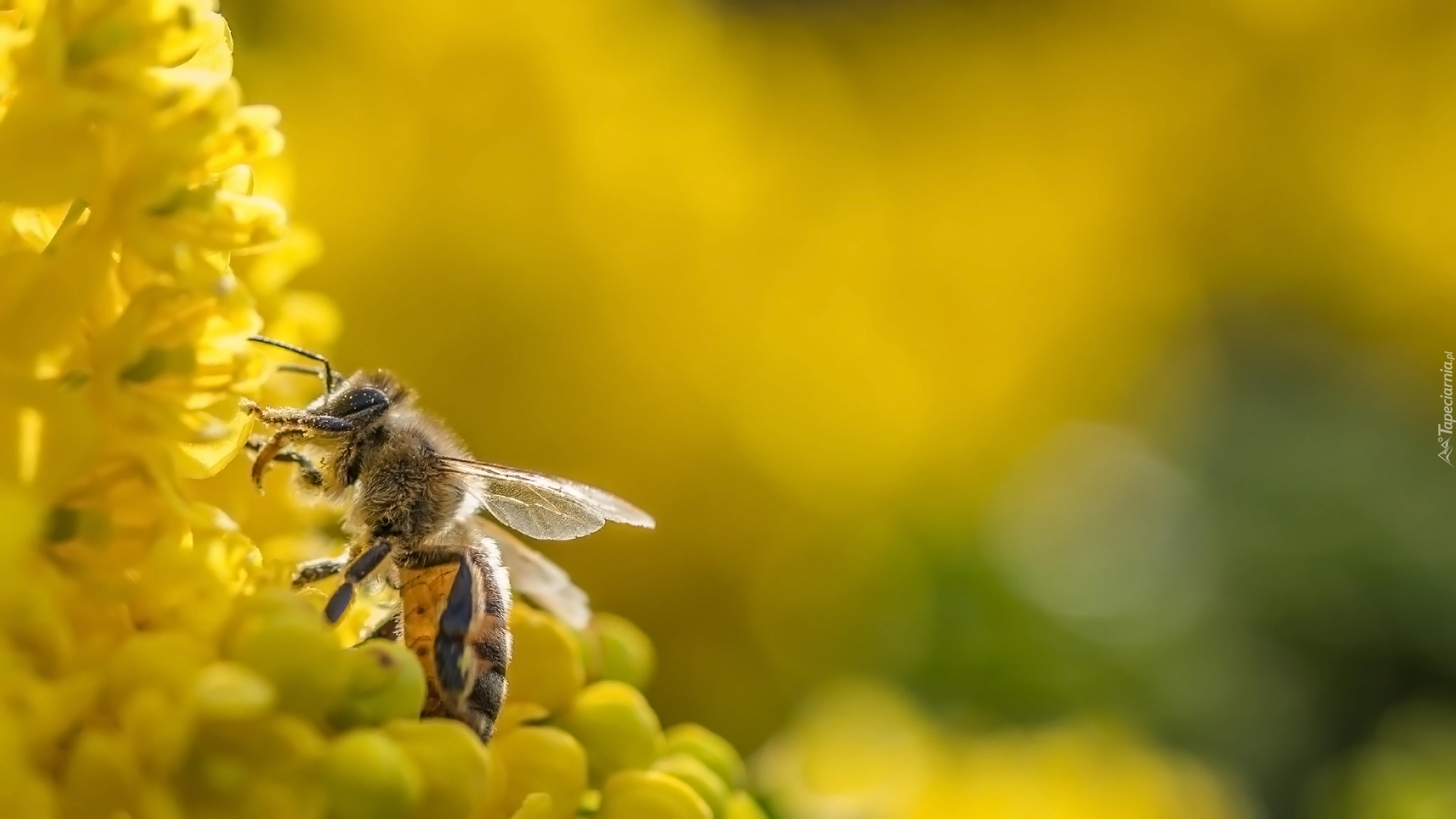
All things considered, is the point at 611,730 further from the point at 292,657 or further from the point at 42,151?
the point at 42,151

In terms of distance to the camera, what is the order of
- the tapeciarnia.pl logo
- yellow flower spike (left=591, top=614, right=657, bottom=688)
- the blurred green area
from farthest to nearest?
the tapeciarnia.pl logo < the blurred green area < yellow flower spike (left=591, top=614, right=657, bottom=688)

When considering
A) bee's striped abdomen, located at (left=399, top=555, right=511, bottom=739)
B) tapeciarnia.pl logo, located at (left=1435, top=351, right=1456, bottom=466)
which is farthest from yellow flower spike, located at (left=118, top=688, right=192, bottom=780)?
tapeciarnia.pl logo, located at (left=1435, top=351, right=1456, bottom=466)

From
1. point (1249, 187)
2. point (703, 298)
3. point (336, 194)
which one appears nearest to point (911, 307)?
point (703, 298)

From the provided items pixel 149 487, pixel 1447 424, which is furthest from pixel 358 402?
pixel 1447 424

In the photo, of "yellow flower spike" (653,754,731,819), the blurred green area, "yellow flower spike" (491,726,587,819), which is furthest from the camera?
the blurred green area

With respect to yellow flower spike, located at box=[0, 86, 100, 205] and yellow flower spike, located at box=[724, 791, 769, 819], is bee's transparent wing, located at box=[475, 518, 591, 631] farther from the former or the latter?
yellow flower spike, located at box=[0, 86, 100, 205]

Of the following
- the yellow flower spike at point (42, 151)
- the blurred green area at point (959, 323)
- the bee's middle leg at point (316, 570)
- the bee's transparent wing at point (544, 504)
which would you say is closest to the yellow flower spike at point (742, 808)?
the bee's transparent wing at point (544, 504)

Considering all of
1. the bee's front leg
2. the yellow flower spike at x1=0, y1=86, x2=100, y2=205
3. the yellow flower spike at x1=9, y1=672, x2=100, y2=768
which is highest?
the yellow flower spike at x1=0, y1=86, x2=100, y2=205

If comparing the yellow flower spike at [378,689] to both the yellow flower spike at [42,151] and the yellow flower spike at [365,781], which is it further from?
the yellow flower spike at [42,151]
